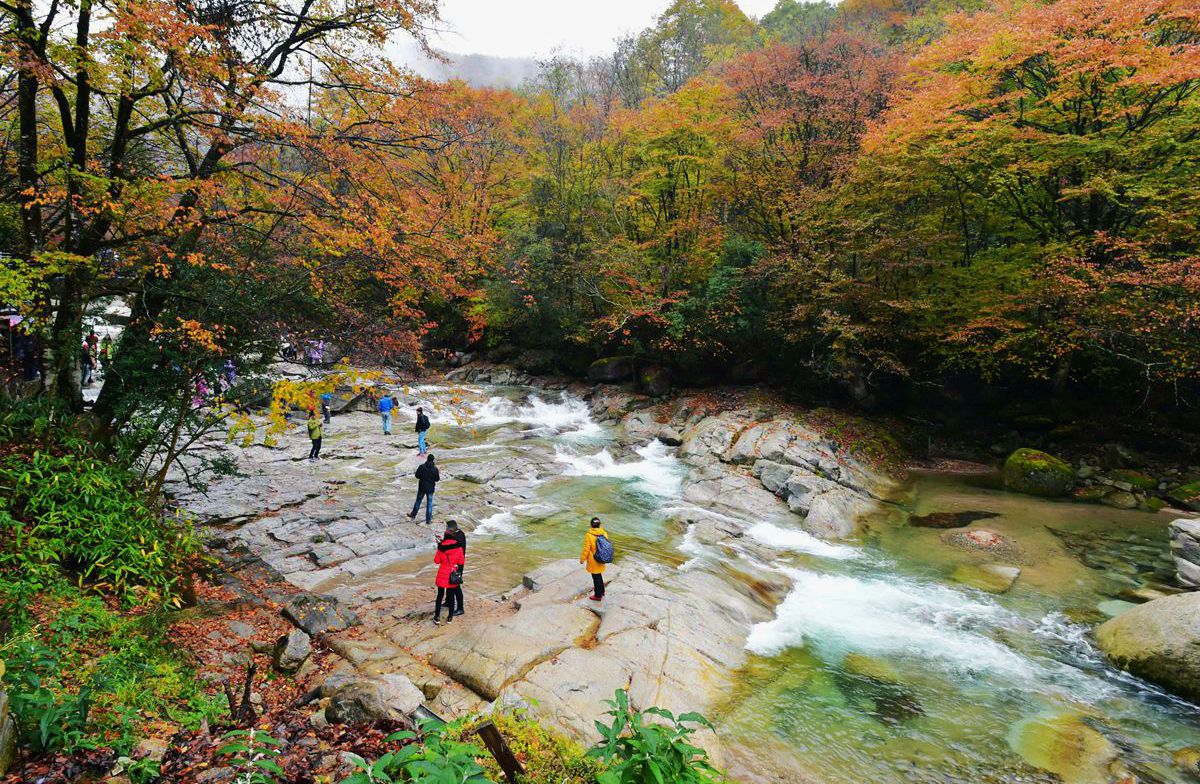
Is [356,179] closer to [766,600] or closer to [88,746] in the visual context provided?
[88,746]

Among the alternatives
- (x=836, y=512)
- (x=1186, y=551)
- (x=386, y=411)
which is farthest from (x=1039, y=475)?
(x=386, y=411)

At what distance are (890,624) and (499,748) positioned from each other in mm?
8091

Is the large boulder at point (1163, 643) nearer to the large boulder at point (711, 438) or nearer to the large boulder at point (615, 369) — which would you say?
the large boulder at point (711, 438)

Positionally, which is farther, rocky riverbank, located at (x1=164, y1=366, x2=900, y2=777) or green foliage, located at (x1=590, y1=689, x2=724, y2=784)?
rocky riverbank, located at (x1=164, y1=366, x2=900, y2=777)

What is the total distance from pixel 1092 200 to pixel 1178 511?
9.55 metres

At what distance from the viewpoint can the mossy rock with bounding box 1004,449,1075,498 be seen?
15438 millimetres

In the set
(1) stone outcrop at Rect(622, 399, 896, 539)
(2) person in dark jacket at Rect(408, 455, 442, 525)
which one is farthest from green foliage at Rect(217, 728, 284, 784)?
(1) stone outcrop at Rect(622, 399, 896, 539)

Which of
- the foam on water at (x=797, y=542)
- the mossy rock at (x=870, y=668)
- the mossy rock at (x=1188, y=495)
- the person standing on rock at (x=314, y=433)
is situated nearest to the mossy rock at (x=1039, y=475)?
the mossy rock at (x=1188, y=495)

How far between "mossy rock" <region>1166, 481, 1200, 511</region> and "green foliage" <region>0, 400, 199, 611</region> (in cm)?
2294

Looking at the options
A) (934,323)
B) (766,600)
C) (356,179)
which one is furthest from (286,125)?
(934,323)

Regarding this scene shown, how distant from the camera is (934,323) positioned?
60.9 ft

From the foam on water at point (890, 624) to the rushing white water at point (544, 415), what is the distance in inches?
521

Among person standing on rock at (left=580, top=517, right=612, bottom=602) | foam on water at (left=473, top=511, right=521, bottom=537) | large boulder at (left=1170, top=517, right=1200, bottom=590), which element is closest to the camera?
person standing on rock at (left=580, top=517, right=612, bottom=602)

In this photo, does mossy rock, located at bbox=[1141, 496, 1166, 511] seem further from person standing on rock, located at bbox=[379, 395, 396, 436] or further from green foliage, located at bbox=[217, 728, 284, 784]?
person standing on rock, located at bbox=[379, 395, 396, 436]
